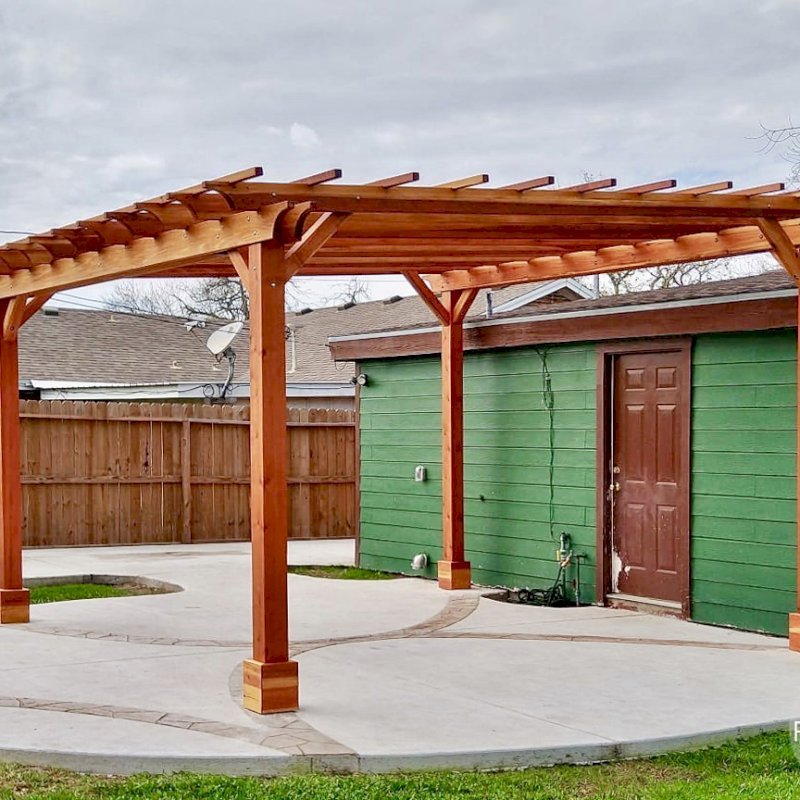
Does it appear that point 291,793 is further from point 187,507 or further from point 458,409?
point 187,507

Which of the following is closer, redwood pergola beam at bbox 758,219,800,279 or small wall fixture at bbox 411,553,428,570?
redwood pergola beam at bbox 758,219,800,279

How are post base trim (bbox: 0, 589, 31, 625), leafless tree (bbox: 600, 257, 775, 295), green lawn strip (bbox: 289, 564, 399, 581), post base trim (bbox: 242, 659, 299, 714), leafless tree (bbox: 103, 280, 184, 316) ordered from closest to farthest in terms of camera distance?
post base trim (bbox: 242, 659, 299, 714)
post base trim (bbox: 0, 589, 31, 625)
green lawn strip (bbox: 289, 564, 399, 581)
leafless tree (bbox: 600, 257, 775, 295)
leafless tree (bbox: 103, 280, 184, 316)

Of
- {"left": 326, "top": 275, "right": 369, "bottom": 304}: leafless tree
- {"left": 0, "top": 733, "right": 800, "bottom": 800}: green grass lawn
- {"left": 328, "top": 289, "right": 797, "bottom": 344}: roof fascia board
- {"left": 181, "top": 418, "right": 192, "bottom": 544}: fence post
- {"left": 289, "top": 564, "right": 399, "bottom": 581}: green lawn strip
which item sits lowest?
{"left": 289, "top": 564, "right": 399, "bottom": 581}: green lawn strip

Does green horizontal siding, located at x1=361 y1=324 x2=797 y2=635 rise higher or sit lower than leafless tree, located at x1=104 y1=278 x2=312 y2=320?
lower

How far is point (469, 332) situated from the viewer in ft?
35.0

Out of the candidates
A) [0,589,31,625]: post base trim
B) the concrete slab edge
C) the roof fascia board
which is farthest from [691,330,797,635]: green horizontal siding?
[0,589,31,625]: post base trim

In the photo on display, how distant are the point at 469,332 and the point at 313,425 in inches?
217

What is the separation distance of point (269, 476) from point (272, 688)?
1025 mm

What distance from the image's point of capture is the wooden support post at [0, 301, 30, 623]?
8633 millimetres

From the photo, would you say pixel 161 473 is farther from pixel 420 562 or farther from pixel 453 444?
pixel 453 444

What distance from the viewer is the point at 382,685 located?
6512 millimetres

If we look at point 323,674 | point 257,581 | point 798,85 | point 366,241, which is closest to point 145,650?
point 323,674

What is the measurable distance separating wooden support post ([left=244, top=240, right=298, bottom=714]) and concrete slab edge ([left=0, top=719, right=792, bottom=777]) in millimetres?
910

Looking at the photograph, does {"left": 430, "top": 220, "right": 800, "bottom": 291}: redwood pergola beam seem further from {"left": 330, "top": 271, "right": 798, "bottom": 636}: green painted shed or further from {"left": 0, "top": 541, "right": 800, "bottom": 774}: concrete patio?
{"left": 0, "top": 541, "right": 800, "bottom": 774}: concrete patio
